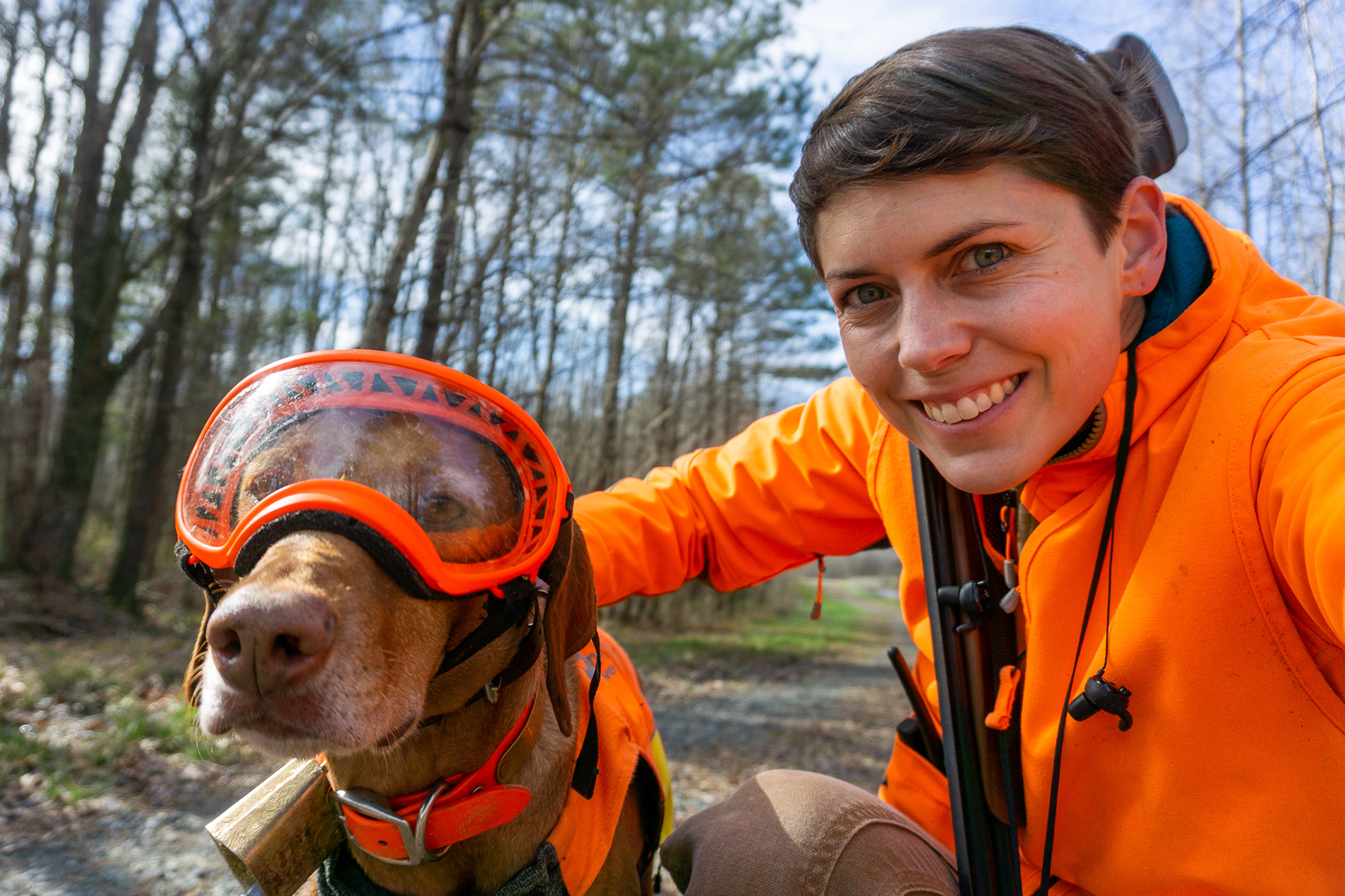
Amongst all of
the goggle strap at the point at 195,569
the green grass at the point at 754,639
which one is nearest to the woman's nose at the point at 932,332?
the goggle strap at the point at 195,569

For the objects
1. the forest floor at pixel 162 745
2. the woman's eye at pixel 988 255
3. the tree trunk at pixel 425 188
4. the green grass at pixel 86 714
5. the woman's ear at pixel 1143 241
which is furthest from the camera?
the tree trunk at pixel 425 188

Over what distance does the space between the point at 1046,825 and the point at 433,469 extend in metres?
1.60

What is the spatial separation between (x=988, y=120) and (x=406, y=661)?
158cm

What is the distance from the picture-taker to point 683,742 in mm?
6371

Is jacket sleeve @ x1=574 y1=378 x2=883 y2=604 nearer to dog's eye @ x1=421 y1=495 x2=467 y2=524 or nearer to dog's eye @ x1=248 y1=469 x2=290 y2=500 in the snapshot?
dog's eye @ x1=421 y1=495 x2=467 y2=524

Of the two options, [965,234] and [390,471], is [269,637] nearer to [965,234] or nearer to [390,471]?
[390,471]

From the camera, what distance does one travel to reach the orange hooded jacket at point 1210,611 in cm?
143

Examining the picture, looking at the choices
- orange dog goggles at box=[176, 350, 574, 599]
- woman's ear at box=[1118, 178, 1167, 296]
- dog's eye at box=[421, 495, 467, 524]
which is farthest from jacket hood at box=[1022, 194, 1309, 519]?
dog's eye at box=[421, 495, 467, 524]

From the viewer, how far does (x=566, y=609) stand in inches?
74.3

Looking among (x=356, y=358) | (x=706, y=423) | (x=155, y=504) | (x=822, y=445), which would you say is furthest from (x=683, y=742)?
(x=706, y=423)

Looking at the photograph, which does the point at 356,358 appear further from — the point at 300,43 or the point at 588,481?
the point at 588,481

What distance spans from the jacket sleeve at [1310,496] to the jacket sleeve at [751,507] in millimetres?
1096

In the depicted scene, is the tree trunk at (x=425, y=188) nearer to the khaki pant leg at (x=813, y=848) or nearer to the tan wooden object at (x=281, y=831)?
the tan wooden object at (x=281, y=831)

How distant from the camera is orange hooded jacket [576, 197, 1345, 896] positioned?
143 cm
